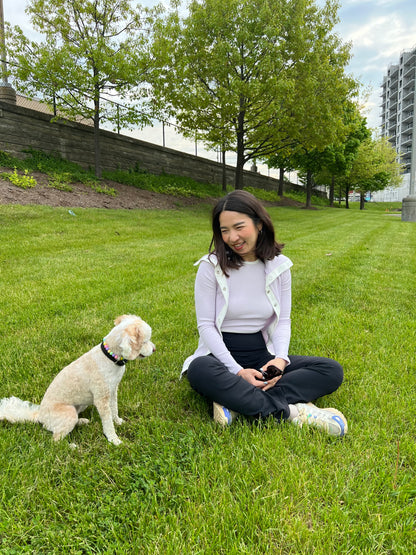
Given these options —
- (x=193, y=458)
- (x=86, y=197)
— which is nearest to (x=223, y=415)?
(x=193, y=458)

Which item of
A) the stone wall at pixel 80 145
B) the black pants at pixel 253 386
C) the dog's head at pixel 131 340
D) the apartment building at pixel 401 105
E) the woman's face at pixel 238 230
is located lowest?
the black pants at pixel 253 386

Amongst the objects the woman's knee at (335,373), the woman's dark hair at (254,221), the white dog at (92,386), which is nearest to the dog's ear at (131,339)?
the white dog at (92,386)

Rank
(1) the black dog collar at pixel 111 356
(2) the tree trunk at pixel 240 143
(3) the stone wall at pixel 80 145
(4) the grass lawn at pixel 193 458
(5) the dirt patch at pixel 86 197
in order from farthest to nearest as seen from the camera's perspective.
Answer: (2) the tree trunk at pixel 240 143, (3) the stone wall at pixel 80 145, (5) the dirt patch at pixel 86 197, (1) the black dog collar at pixel 111 356, (4) the grass lawn at pixel 193 458

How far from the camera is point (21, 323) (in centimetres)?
373

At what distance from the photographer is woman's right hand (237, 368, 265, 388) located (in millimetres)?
2305

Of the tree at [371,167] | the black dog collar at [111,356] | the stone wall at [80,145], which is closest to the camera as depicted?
the black dog collar at [111,356]

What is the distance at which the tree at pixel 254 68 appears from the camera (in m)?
13.4

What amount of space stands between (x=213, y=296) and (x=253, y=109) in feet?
48.9

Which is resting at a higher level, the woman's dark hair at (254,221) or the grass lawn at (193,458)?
the woman's dark hair at (254,221)

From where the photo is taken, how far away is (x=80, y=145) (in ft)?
50.0

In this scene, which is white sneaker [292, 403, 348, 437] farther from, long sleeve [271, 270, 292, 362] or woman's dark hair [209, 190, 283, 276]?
woman's dark hair [209, 190, 283, 276]

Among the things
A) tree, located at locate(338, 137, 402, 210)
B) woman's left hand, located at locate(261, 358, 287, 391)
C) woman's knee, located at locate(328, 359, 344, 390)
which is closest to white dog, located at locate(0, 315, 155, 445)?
woman's left hand, located at locate(261, 358, 287, 391)

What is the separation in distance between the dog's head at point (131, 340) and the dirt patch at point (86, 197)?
379 inches

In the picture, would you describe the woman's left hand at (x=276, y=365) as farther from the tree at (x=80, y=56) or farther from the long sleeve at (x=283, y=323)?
the tree at (x=80, y=56)
